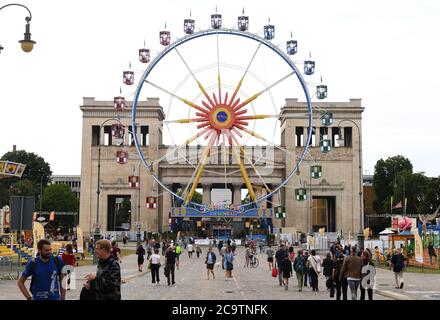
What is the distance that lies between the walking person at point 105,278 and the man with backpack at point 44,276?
4.13 ft

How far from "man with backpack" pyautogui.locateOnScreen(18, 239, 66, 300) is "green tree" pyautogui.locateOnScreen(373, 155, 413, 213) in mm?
128486

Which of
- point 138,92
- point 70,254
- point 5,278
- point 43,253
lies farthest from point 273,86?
point 43,253

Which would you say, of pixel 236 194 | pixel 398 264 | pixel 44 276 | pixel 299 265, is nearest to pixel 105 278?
pixel 44 276

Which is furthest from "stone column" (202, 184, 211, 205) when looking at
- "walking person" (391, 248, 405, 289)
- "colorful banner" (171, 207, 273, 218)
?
"walking person" (391, 248, 405, 289)

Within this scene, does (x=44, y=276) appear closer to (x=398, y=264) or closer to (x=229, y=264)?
(x=398, y=264)

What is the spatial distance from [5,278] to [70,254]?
8236mm

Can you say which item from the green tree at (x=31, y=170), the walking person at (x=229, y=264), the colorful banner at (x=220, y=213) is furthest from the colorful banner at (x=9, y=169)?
the green tree at (x=31, y=170)

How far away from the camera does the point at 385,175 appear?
13750 cm

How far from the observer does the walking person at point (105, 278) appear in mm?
10062

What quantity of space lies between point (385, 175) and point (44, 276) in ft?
430

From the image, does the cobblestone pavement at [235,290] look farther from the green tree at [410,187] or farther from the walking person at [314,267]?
the green tree at [410,187]

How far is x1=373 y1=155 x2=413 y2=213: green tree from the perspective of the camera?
13662 centimetres

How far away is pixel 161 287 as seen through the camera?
1153 inches

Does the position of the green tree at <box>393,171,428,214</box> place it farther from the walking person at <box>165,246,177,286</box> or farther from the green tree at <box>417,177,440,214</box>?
the walking person at <box>165,246,177,286</box>
